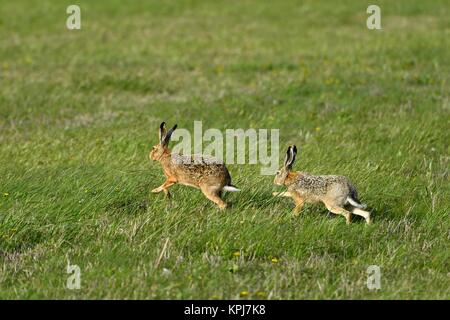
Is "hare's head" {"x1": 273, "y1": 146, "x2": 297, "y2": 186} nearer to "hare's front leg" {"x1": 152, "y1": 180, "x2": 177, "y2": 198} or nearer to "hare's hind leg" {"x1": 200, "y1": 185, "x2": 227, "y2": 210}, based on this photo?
"hare's hind leg" {"x1": 200, "y1": 185, "x2": 227, "y2": 210}

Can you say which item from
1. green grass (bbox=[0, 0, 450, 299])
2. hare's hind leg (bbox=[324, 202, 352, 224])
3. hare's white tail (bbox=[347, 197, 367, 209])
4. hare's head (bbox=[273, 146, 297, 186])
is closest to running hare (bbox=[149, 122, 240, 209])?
green grass (bbox=[0, 0, 450, 299])

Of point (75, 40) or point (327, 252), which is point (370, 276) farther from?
point (75, 40)

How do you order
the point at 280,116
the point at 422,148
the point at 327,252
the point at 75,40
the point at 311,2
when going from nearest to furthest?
1. the point at 327,252
2. the point at 422,148
3. the point at 280,116
4. the point at 75,40
5. the point at 311,2

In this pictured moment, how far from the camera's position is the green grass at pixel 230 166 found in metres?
7.09

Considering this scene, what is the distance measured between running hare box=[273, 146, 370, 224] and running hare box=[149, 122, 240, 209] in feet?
1.96

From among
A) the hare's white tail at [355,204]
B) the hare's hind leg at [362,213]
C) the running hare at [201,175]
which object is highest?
the running hare at [201,175]

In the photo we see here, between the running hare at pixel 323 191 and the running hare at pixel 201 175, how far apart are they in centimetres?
60

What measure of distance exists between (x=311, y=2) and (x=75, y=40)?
8.59m

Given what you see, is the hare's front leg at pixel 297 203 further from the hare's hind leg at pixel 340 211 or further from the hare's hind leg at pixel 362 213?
the hare's hind leg at pixel 362 213

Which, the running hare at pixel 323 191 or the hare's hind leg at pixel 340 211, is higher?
the running hare at pixel 323 191

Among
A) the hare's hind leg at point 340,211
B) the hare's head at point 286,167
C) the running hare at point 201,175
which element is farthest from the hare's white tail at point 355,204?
the running hare at point 201,175

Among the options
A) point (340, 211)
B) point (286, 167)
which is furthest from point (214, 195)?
point (340, 211)

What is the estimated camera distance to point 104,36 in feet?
69.7
